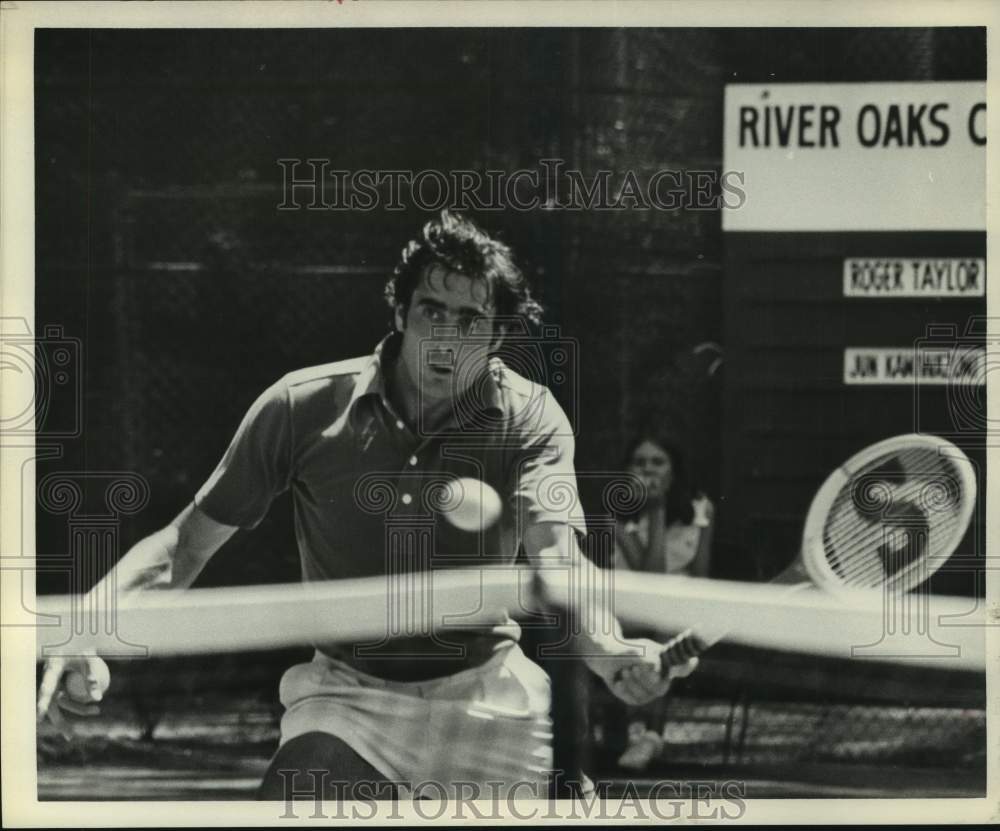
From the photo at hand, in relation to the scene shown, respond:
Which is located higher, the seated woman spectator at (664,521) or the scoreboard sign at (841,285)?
the scoreboard sign at (841,285)

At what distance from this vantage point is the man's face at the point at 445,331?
4.98 meters

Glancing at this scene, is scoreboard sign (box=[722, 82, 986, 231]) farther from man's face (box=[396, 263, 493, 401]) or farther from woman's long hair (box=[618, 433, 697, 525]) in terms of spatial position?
man's face (box=[396, 263, 493, 401])

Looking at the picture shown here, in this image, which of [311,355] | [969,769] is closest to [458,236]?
[311,355]

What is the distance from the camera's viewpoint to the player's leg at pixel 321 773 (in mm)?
5039

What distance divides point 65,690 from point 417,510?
1385 mm

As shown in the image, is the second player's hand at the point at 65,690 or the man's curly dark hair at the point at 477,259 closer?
the man's curly dark hair at the point at 477,259

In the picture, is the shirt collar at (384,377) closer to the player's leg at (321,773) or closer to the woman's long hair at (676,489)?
the woman's long hair at (676,489)

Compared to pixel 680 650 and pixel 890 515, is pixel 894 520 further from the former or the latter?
pixel 680 650

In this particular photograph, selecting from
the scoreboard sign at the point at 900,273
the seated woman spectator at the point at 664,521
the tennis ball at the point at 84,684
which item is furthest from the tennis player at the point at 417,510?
the scoreboard sign at the point at 900,273

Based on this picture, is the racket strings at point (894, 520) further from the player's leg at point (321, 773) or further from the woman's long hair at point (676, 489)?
the player's leg at point (321, 773)

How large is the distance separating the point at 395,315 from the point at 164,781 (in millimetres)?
1811

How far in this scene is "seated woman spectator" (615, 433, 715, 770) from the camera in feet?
16.4

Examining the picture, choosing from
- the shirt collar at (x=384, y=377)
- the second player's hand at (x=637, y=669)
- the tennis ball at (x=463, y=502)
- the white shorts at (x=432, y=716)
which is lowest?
the white shorts at (x=432, y=716)

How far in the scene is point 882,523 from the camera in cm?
504
